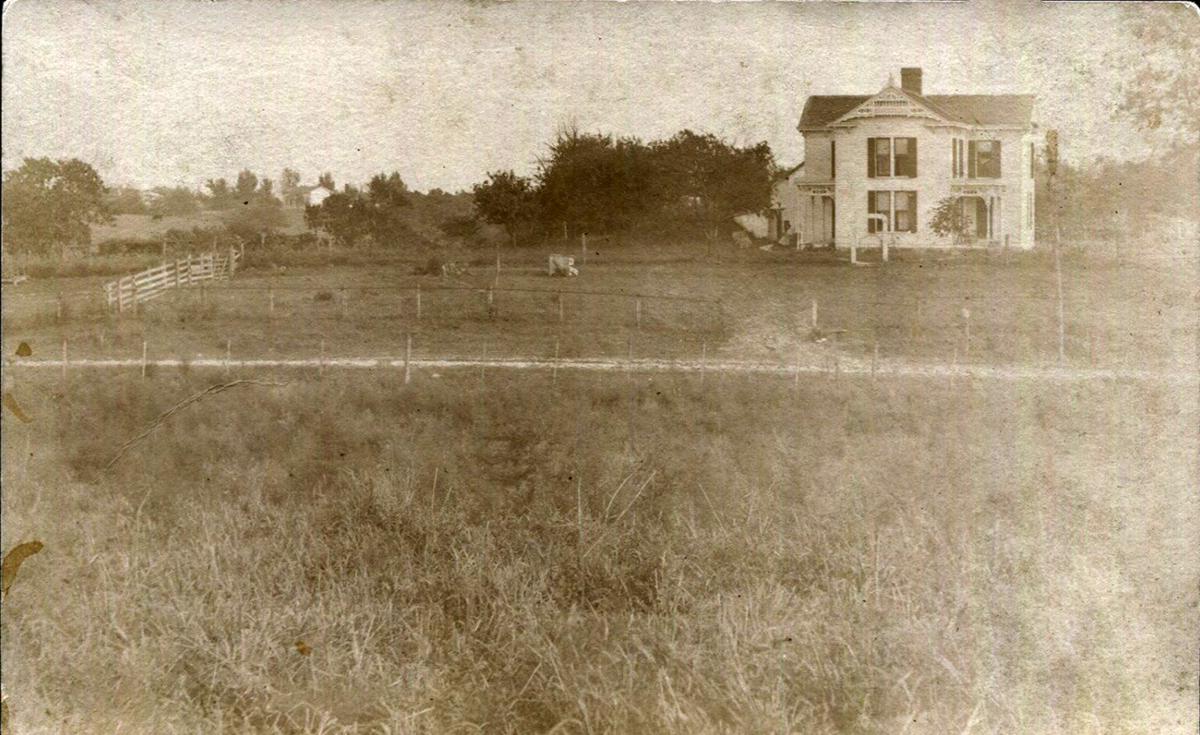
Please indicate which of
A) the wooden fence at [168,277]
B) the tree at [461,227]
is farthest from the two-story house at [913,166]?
the wooden fence at [168,277]

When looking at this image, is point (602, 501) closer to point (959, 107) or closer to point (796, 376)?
point (796, 376)

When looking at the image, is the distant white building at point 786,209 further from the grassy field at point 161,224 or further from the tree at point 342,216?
the grassy field at point 161,224

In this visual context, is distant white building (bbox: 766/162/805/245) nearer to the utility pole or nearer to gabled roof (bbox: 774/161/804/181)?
gabled roof (bbox: 774/161/804/181)

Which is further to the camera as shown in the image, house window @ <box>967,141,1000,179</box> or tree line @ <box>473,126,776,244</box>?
tree line @ <box>473,126,776,244</box>

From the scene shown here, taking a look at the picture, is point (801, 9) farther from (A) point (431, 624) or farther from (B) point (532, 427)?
(A) point (431, 624)

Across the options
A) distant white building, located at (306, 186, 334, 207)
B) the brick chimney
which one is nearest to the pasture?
distant white building, located at (306, 186, 334, 207)

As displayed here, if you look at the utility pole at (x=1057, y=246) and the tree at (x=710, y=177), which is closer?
the utility pole at (x=1057, y=246)

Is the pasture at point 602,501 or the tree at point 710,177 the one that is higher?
the tree at point 710,177
